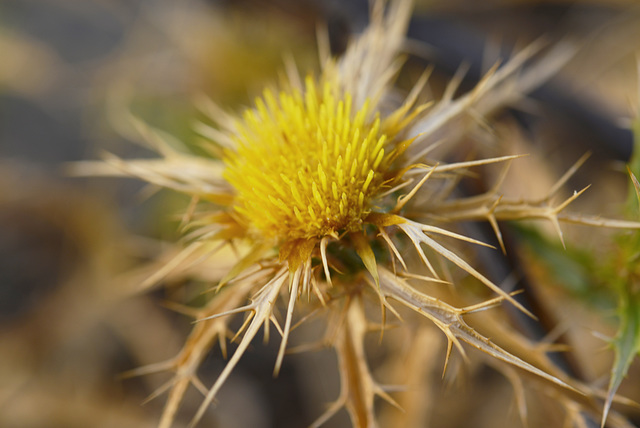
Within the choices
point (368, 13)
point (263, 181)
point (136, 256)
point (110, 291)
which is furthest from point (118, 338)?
point (368, 13)

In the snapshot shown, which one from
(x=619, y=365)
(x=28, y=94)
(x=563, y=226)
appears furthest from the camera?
Answer: (x=28, y=94)

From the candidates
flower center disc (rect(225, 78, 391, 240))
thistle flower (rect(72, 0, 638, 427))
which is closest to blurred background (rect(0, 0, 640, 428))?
thistle flower (rect(72, 0, 638, 427))

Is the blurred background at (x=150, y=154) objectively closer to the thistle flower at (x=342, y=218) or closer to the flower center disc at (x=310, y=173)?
the thistle flower at (x=342, y=218)

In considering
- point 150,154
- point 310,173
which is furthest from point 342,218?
point 150,154

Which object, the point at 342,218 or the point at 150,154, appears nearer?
the point at 342,218

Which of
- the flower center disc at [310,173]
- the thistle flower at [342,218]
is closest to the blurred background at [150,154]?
the thistle flower at [342,218]

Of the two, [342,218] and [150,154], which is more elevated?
[150,154]

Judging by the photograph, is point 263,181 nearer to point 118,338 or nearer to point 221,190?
point 221,190

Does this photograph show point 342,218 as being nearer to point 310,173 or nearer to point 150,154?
point 310,173
